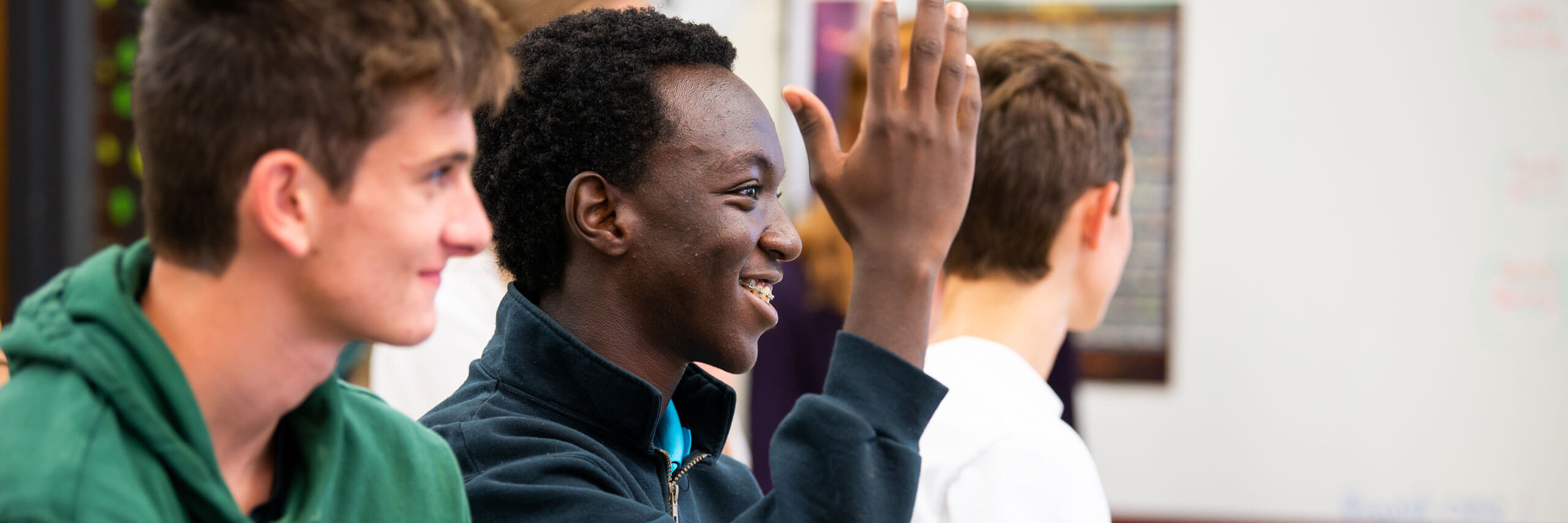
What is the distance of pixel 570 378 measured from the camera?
3.66ft

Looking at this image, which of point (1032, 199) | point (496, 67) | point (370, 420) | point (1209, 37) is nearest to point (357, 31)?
point (496, 67)

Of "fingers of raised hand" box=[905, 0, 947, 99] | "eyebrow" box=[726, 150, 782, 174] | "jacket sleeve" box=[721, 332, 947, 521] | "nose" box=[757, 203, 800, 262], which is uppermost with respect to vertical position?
"fingers of raised hand" box=[905, 0, 947, 99]

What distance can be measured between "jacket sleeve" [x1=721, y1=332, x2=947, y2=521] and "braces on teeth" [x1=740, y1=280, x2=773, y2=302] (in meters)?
0.19

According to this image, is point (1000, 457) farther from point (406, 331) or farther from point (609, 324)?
point (406, 331)

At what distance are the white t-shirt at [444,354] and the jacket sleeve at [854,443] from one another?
0.91 meters

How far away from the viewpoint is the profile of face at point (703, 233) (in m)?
1.11

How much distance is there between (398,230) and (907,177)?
0.38 metres

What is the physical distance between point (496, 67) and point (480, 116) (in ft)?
1.18

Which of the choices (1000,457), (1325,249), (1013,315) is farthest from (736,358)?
(1325,249)

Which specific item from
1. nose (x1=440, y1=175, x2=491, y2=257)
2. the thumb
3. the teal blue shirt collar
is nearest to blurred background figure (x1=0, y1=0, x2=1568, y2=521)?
the teal blue shirt collar

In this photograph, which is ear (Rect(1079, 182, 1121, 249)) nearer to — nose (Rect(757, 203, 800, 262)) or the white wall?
Answer: nose (Rect(757, 203, 800, 262))

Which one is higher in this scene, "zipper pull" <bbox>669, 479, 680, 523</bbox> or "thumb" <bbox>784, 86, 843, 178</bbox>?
"thumb" <bbox>784, 86, 843, 178</bbox>

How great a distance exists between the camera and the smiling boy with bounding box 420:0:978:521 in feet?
3.12

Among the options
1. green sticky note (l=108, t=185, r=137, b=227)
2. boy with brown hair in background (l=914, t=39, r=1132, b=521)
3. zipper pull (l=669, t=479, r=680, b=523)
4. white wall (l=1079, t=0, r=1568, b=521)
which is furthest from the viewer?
white wall (l=1079, t=0, r=1568, b=521)
